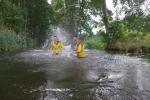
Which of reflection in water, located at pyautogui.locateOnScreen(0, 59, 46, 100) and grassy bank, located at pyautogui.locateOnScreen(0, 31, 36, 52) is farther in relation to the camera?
grassy bank, located at pyautogui.locateOnScreen(0, 31, 36, 52)

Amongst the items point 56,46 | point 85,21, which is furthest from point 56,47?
point 85,21

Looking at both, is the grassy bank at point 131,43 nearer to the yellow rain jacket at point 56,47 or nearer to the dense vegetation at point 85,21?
the dense vegetation at point 85,21

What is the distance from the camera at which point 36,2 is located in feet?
166

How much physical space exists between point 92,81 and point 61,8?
161 ft

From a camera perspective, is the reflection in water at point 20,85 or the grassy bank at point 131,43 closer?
the reflection in water at point 20,85

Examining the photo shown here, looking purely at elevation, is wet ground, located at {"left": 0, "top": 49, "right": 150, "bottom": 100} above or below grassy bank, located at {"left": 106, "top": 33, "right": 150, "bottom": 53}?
below

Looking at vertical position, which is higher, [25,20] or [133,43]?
[25,20]

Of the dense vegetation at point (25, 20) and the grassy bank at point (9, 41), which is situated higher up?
the dense vegetation at point (25, 20)

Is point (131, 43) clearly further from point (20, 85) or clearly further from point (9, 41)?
point (20, 85)

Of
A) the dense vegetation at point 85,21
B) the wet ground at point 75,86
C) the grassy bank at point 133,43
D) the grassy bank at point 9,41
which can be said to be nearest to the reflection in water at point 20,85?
the wet ground at point 75,86

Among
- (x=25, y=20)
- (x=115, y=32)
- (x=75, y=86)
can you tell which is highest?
(x=25, y=20)

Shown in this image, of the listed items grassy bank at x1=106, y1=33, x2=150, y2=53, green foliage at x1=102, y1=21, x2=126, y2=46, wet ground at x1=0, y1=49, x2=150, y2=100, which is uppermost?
green foliage at x1=102, y1=21, x2=126, y2=46

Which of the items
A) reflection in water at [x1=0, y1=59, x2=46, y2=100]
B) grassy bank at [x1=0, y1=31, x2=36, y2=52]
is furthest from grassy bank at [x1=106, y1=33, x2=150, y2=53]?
reflection in water at [x1=0, y1=59, x2=46, y2=100]

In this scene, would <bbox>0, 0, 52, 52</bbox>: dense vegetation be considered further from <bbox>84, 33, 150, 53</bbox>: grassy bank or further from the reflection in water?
the reflection in water
